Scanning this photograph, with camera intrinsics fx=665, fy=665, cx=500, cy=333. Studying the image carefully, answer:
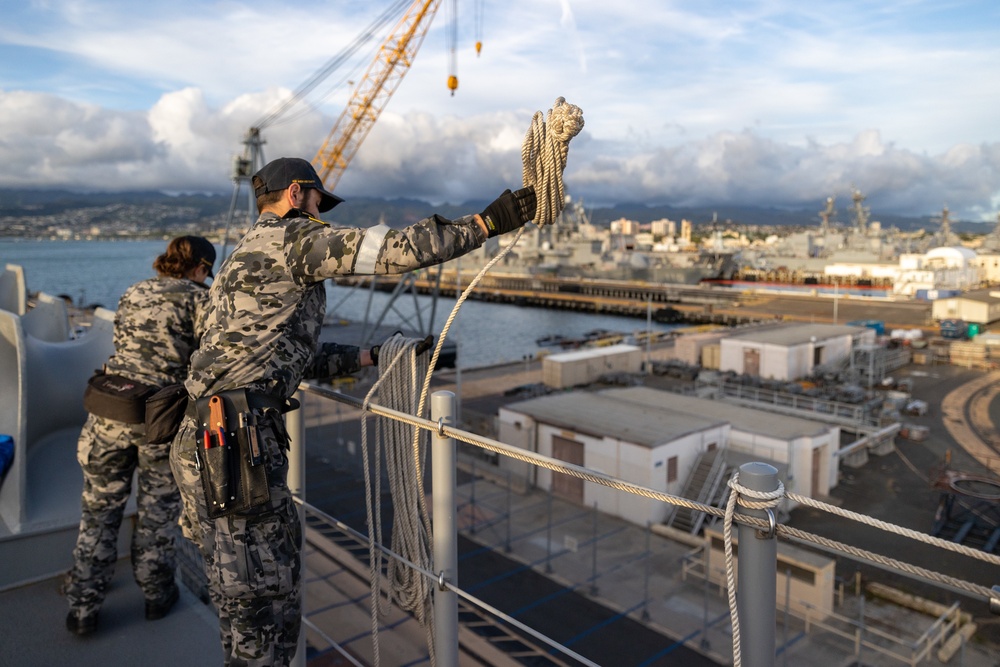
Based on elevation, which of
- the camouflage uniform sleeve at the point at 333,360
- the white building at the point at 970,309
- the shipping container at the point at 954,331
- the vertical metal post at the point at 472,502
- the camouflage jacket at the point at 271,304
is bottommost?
the vertical metal post at the point at 472,502

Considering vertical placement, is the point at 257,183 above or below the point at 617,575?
above

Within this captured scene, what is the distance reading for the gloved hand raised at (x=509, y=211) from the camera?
1.69 m

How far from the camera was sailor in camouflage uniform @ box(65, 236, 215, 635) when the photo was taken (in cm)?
277

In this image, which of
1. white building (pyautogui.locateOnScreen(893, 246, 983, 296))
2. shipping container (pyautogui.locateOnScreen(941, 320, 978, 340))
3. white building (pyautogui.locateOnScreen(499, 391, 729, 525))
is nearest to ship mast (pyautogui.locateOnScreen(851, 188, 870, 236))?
white building (pyautogui.locateOnScreen(893, 246, 983, 296))

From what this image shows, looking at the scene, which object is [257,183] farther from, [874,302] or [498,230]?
[874,302]

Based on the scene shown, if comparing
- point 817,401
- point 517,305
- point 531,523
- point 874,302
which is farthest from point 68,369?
point 517,305

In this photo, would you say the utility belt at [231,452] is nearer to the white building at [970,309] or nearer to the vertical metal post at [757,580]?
the vertical metal post at [757,580]

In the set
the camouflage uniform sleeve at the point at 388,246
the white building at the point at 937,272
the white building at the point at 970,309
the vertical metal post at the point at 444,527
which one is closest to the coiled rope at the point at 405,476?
the vertical metal post at the point at 444,527

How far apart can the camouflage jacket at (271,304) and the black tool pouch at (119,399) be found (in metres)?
0.79

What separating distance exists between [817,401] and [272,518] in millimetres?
20696

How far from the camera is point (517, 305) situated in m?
63.4

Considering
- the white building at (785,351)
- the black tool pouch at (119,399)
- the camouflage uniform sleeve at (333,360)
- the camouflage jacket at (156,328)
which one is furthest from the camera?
the white building at (785,351)

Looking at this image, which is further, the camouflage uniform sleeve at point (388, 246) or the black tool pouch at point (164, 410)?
the black tool pouch at point (164, 410)

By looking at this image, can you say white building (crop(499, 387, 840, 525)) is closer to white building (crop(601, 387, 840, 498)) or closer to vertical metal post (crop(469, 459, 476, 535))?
white building (crop(601, 387, 840, 498))
